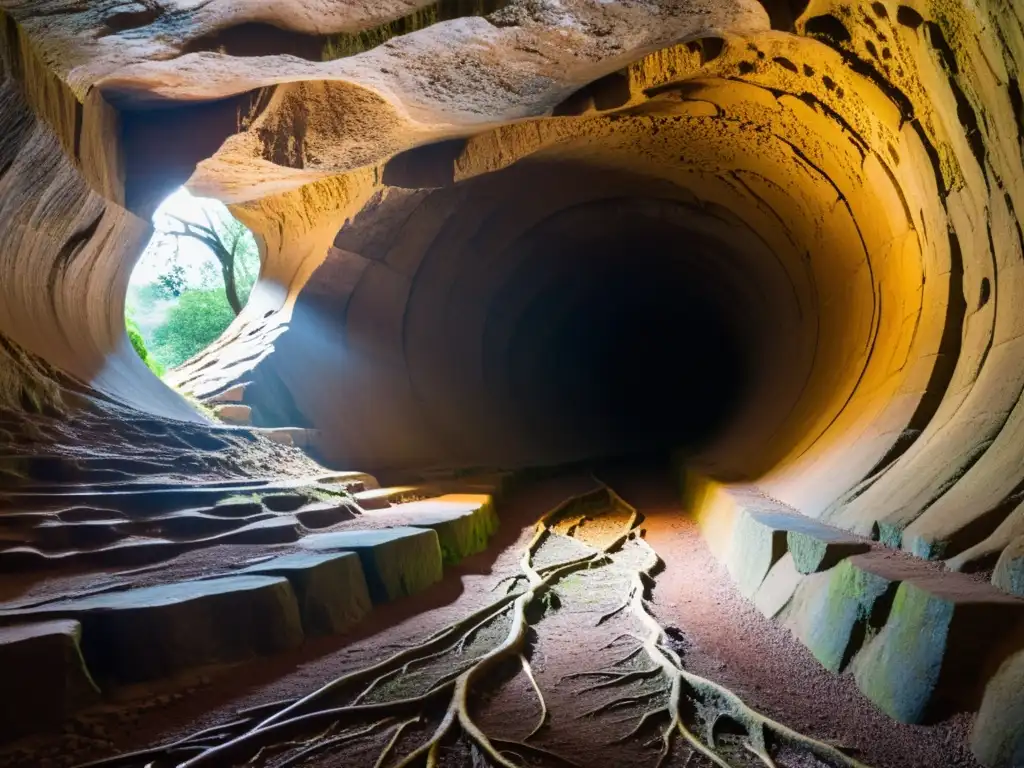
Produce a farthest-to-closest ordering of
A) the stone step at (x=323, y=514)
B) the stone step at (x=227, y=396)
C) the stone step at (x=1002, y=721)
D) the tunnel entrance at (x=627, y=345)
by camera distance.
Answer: the tunnel entrance at (x=627, y=345) → the stone step at (x=227, y=396) → the stone step at (x=323, y=514) → the stone step at (x=1002, y=721)

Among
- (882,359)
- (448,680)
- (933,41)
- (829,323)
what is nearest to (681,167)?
(829,323)

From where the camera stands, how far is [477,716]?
315cm

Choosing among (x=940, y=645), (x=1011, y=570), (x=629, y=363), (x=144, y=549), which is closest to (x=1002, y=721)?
(x=940, y=645)

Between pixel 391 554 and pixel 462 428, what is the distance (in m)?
6.38

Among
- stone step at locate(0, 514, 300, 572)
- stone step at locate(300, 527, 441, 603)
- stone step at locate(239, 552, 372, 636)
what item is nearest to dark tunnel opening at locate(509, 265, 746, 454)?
stone step at locate(300, 527, 441, 603)

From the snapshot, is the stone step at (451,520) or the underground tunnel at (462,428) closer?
the underground tunnel at (462,428)

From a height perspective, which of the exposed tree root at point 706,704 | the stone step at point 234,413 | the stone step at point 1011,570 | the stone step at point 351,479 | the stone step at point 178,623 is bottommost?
the exposed tree root at point 706,704

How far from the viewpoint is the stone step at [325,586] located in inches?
160

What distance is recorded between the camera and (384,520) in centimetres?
610

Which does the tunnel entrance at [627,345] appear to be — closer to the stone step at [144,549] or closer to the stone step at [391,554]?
the stone step at [391,554]

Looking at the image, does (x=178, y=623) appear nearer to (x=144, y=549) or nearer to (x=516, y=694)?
(x=144, y=549)

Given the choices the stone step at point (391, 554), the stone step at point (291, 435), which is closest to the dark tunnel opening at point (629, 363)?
the stone step at point (291, 435)

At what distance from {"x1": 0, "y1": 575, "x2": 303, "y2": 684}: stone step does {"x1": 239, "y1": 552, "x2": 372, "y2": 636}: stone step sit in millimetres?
109

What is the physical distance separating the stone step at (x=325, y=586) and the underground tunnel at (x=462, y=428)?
0.09 ft
